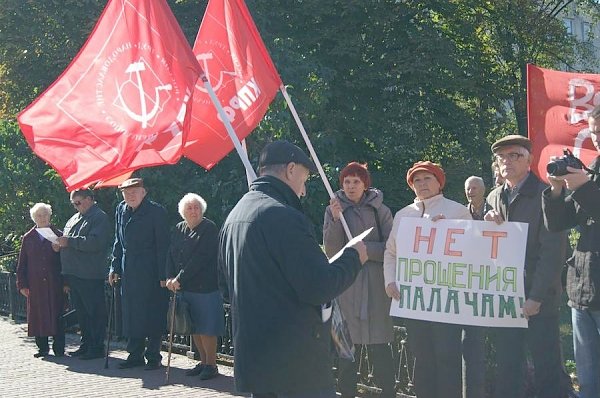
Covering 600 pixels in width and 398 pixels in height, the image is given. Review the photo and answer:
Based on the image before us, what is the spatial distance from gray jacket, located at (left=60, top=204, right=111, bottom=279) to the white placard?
4.88m

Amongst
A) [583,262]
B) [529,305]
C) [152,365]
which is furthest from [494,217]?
[152,365]

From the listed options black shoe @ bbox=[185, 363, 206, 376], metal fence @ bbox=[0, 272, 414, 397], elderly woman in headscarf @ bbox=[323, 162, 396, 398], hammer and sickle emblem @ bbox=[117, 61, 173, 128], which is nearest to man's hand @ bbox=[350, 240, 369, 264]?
elderly woman in headscarf @ bbox=[323, 162, 396, 398]

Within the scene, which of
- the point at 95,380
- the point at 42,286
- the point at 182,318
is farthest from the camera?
the point at 42,286

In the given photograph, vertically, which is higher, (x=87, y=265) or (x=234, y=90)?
(x=234, y=90)

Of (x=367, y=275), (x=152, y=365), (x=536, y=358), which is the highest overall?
(x=367, y=275)

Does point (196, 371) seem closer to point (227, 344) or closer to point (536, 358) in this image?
point (227, 344)

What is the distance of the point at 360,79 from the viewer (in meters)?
22.0

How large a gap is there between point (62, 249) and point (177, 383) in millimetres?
2732

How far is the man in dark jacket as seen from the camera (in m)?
4.37

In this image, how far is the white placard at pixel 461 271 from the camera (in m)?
6.29

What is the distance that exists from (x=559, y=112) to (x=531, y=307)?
1396mm

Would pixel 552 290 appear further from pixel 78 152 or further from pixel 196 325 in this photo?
pixel 196 325

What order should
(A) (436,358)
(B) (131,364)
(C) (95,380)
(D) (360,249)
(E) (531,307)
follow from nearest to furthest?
1. (D) (360,249)
2. (E) (531,307)
3. (A) (436,358)
4. (C) (95,380)
5. (B) (131,364)

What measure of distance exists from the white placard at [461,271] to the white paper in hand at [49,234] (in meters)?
5.34
